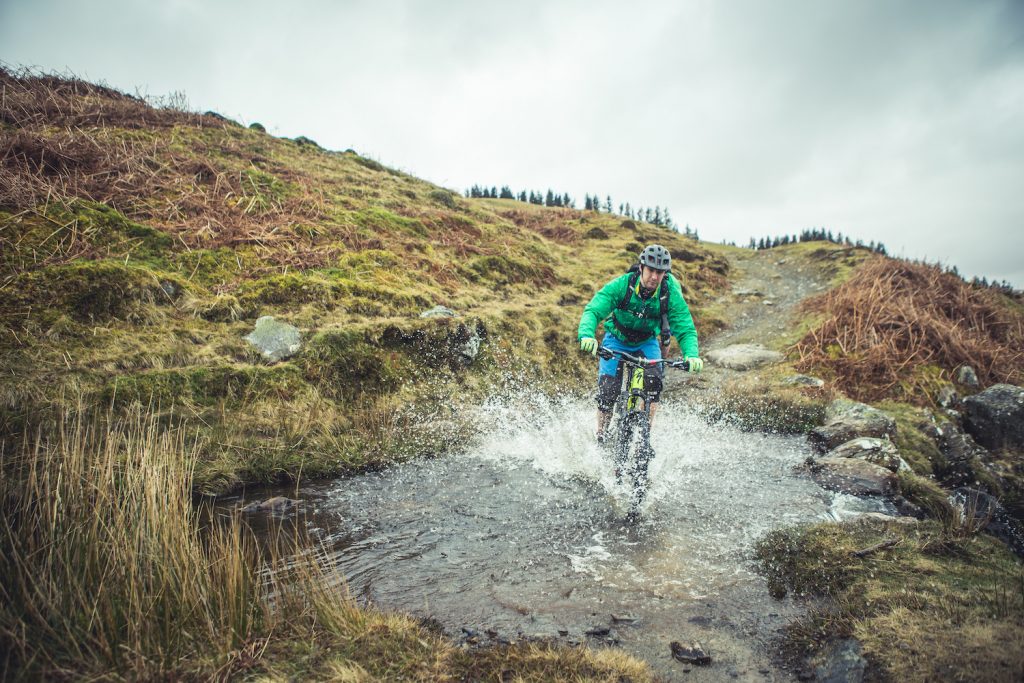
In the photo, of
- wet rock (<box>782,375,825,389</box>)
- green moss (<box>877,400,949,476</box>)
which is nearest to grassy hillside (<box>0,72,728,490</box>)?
wet rock (<box>782,375,825,389</box>)

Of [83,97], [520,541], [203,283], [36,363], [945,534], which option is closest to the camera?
[945,534]

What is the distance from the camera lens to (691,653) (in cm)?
331

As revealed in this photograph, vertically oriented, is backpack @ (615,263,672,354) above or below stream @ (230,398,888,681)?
above

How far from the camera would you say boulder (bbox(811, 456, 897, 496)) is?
235 inches

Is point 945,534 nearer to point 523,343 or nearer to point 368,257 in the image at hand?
point 523,343

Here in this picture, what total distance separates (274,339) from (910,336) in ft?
49.2

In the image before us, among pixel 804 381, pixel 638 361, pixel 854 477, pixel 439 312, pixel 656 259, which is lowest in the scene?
pixel 854 477

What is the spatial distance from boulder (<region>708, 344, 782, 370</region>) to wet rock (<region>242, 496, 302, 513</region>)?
12502 millimetres

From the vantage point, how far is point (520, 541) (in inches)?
198

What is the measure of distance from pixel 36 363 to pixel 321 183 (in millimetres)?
13052

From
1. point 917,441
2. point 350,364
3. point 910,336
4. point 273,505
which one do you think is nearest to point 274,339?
point 350,364

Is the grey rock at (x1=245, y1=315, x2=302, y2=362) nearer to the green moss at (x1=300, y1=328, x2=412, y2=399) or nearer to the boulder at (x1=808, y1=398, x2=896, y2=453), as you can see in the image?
the green moss at (x1=300, y1=328, x2=412, y2=399)

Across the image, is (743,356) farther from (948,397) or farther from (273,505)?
(273,505)

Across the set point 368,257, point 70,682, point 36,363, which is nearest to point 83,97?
point 368,257
